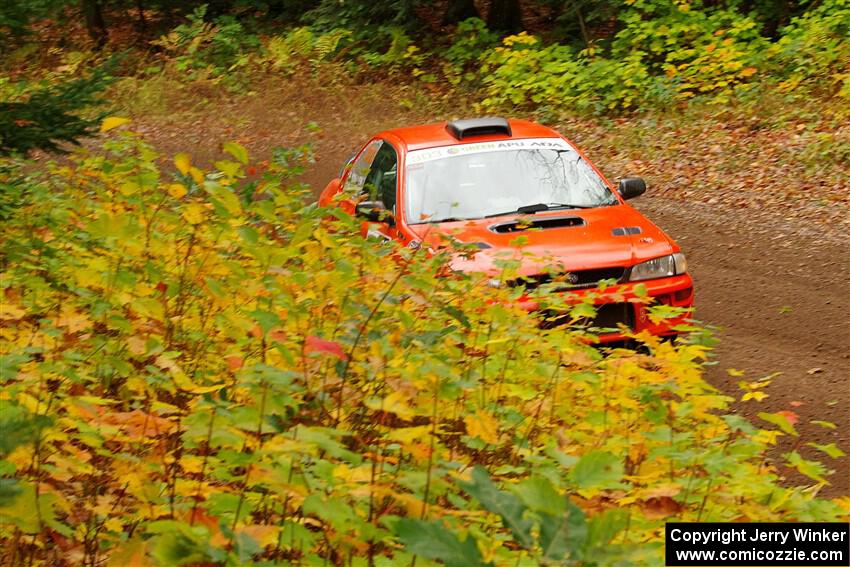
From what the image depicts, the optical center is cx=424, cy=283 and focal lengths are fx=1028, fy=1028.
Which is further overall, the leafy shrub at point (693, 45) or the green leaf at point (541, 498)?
the leafy shrub at point (693, 45)

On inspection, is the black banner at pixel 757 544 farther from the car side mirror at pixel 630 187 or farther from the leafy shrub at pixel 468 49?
the leafy shrub at pixel 468 49

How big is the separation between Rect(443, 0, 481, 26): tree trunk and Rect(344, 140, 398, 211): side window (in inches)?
538

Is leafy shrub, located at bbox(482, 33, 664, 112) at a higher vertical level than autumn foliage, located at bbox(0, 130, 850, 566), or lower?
lower

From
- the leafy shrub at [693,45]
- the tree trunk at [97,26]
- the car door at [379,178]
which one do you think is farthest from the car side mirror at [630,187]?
the tree trunk at [97,26]

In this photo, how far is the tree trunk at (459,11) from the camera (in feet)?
73.9

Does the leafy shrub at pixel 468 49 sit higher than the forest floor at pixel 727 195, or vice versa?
the leafy shrub at pixel 468 49

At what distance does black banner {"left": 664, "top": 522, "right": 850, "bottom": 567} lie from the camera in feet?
11.1

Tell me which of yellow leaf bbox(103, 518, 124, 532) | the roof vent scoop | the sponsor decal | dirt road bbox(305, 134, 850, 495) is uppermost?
yellow leaf bbox(103, 518, 124, 532)

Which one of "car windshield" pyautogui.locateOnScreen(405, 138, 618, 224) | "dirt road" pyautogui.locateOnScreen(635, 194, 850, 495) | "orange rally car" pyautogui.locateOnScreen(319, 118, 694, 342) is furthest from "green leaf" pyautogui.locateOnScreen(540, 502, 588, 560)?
"car windshield" pyautogui.locateOnScreen(405, 138, 618, 224)

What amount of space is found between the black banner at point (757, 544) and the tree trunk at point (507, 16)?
19.0 meters

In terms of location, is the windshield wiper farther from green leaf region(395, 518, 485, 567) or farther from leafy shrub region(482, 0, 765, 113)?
leafy shrub region(482, 0, 765, 113)

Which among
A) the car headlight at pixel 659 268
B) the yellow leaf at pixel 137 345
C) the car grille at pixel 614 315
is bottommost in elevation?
the car grille at pixel 614 315

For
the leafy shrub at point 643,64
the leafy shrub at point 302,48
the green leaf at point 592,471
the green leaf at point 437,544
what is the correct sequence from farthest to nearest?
the leafy shrub at point 302,48, the leafy shrub at point 643,64, the green leaf at point 592,471, the green leaf at point 437,544

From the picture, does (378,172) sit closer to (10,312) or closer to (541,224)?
(541,224)
